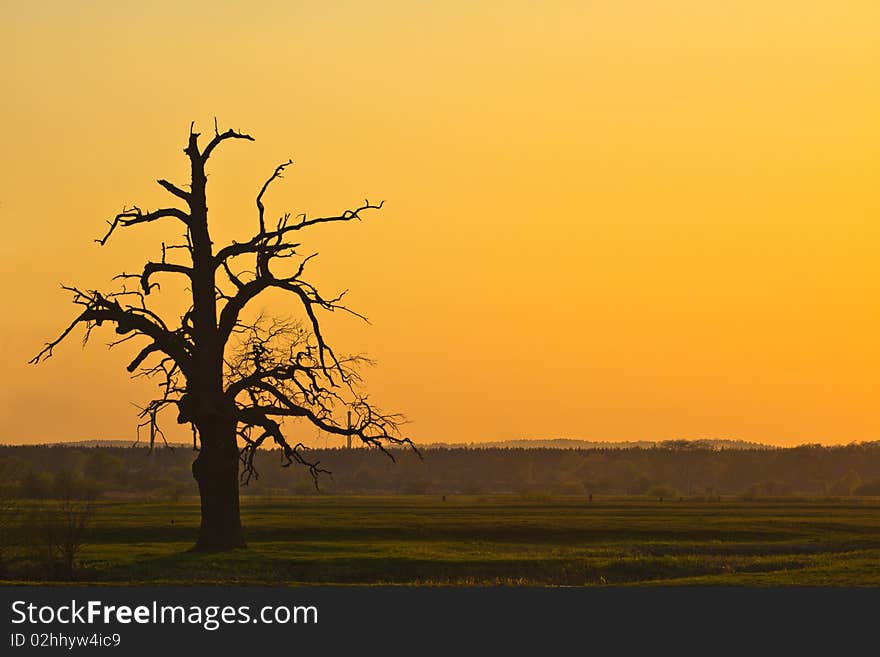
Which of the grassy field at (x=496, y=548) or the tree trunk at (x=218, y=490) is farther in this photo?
the tree trunk at (x=218, y=490)

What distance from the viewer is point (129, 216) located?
57.6 meters

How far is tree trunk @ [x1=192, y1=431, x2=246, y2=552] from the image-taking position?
58.2m

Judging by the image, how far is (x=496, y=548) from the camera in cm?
7100

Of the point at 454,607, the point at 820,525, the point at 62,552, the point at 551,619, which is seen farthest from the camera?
the point at 820,525

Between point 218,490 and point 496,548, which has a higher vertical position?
point 218,490

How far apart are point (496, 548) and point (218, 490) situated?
1674cm

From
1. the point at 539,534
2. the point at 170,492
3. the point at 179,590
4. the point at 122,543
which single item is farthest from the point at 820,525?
the point at 170,492

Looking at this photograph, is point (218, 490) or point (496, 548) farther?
point (496, 548)

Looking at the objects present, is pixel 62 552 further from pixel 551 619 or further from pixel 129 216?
pixel 551 619

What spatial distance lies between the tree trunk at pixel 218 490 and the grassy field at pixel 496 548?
1.23m

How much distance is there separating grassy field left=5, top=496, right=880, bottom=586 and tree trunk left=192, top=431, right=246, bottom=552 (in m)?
1.23

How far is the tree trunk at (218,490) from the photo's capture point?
58.2m

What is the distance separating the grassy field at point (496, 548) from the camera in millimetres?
53969

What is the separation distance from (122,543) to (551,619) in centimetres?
4097
